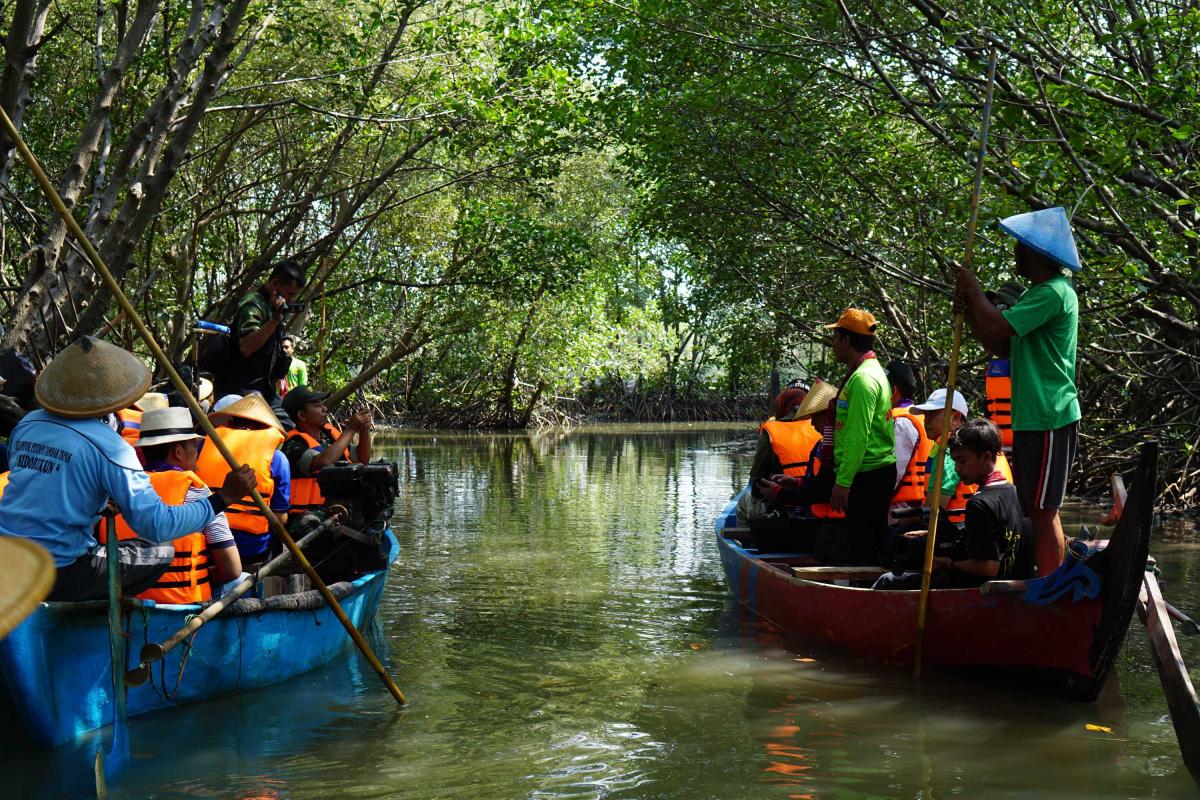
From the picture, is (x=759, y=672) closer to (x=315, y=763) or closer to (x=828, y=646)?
(x=828, y=646)

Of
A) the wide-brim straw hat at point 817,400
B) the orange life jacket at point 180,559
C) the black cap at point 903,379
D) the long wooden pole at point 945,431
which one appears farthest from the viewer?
the wide-brim straw hat at point 817,400

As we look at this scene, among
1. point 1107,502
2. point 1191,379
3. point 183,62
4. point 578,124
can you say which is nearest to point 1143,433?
point 1191,379

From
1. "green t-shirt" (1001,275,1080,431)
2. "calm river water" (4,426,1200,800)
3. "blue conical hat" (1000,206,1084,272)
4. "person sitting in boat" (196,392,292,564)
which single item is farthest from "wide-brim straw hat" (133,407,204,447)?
"blue conical hat" (1000,206,1084,272)

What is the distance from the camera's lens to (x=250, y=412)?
630 cm

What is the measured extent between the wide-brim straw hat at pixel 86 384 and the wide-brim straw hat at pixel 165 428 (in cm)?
66

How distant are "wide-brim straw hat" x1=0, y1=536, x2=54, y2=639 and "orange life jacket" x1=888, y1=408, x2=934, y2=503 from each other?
613 centimetres

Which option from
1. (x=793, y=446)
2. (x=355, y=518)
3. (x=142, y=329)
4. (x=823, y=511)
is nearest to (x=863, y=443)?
(x=823, y=511)

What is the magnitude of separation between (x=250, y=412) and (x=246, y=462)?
358 millimetres

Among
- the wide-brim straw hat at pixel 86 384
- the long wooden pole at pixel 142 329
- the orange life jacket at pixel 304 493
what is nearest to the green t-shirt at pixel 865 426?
the long wooden pole at pixel 142 329

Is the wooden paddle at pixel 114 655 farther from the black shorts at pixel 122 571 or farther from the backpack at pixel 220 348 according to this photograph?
the backpack at pixel 220 348

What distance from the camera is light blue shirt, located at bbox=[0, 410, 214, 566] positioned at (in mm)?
4480

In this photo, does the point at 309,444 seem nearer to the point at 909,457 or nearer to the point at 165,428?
the point at 165,428

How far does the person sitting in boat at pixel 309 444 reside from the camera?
6.98 meters

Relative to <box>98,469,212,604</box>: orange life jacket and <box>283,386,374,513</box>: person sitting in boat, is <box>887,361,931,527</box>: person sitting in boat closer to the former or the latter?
<box>283,386,374,513</box>: person sitting in boat
